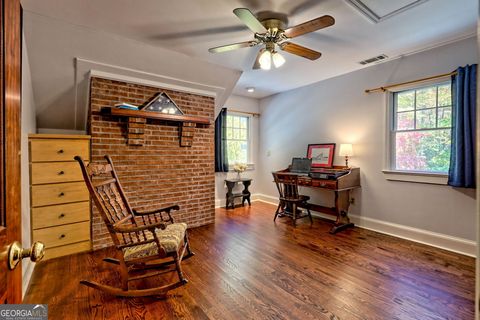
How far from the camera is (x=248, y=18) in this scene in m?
1.83

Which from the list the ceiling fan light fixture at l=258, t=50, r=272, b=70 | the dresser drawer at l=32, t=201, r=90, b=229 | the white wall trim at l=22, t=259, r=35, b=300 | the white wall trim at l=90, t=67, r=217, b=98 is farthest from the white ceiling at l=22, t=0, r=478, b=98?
the white wall trim at l=22, t=259, r=35, b=300

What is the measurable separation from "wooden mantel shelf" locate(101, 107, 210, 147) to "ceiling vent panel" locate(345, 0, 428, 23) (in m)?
2.32

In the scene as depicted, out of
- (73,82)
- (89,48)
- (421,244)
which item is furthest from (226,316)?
(73,82)

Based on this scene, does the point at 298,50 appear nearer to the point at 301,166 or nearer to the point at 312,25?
the point at 312,25

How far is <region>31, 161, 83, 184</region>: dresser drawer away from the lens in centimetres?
245

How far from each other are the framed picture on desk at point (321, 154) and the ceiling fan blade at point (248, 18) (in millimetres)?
2572

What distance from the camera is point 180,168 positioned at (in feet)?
11.4

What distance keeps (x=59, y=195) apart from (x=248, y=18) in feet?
8.67

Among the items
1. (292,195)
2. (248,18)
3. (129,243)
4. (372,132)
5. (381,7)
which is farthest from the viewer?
(292,195)

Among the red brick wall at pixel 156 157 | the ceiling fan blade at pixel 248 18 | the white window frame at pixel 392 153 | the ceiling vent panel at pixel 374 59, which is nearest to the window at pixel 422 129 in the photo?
the white window frame at pixel 392 153

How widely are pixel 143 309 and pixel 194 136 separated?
2356mm

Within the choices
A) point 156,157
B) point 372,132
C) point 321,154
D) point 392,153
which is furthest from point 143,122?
point 392,153

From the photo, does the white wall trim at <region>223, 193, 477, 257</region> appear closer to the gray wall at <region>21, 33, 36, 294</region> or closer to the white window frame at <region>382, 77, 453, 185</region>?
the white window frame at <region>382, 77, 453, 185</region>

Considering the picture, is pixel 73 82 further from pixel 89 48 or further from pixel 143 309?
pixel 143 309
